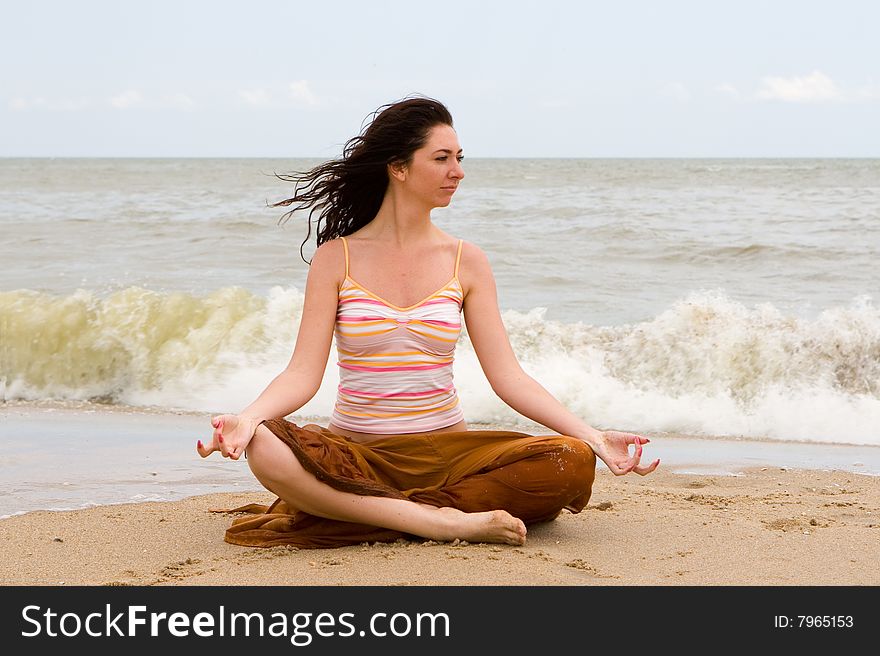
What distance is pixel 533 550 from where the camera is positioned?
4043 mm

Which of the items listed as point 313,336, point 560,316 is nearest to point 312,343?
point 313,336

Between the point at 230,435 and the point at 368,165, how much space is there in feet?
4.24

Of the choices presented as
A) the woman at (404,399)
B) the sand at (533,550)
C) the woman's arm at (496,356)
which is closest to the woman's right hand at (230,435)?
the woman at (404,399)

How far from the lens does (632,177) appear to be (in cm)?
3669

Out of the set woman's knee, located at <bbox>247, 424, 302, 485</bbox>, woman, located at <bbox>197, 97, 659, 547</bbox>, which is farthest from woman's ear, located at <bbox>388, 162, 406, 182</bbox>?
woman's knee, located at <bbox>247, 424, 302, 485</bbox>

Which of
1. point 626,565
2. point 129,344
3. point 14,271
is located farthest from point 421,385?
point 14,271

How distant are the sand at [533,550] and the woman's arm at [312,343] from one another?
568 mm

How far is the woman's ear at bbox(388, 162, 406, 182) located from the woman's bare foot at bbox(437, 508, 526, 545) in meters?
1.33

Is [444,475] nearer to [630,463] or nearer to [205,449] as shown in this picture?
[630,463]

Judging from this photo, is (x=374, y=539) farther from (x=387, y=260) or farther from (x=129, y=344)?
(x=129, y=344)

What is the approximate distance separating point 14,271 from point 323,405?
7256 mm

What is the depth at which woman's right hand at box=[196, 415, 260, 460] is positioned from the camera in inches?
141

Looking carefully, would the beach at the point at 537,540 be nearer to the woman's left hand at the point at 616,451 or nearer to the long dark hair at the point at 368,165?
the woman's left hand at the point at 616,451

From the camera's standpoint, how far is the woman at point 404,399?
403cm
